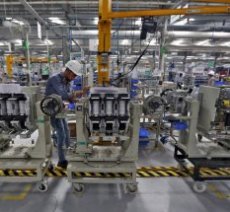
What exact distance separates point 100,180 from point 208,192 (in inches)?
61.5

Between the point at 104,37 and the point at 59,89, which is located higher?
the point at 104,37

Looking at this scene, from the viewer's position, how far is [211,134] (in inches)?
107

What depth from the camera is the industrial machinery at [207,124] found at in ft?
8.78

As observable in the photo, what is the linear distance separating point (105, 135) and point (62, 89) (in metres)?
1.04

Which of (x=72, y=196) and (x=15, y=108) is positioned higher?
(x=15, y=108)

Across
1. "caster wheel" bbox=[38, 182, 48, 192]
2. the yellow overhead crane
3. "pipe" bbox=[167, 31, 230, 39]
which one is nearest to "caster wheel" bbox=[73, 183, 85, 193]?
"caster wheel" bbox=[38, 182, 48, 192]

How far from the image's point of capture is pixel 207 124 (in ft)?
9.01

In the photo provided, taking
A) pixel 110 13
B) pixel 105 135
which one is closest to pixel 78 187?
pixel 105 135

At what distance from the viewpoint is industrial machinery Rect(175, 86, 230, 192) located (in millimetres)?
2675

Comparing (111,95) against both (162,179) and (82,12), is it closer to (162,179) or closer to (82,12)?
(162,179)

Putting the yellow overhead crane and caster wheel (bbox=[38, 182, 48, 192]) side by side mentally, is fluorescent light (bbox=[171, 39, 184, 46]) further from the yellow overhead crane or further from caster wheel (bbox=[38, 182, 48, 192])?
caster wheel (bbox=[38, 182, 48, 192])

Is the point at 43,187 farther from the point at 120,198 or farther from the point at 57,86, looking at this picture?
the point at 57,86

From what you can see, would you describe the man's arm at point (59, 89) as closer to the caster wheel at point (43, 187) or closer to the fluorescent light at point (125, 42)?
the caster wheel at point (43, 187)

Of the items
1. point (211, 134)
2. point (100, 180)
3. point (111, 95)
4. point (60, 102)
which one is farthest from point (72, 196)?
point (211, 134)
